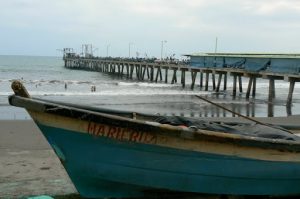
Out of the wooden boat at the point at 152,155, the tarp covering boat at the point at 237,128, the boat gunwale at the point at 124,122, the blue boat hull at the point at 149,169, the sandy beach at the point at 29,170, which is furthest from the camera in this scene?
the sandy beach at the point at 29,170

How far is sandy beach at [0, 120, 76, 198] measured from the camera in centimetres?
627

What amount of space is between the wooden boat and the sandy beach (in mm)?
965

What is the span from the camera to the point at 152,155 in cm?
547

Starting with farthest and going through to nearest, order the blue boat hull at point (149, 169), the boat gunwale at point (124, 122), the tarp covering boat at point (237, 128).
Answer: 1. the tarp covering boat at point (237, 128)
2. the blue boat hull at point (149, 169)
3. the boat gunwale at point (124, 122)

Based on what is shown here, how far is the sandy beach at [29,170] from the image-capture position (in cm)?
627

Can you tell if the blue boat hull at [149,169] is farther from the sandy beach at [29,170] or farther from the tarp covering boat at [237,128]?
the sandy beach at [29,170]

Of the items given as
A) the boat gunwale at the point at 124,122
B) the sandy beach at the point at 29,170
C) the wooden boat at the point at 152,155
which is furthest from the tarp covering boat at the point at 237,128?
the sandy beach at the point at 29,170

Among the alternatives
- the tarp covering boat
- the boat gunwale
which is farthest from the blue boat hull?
the tarp covering boat

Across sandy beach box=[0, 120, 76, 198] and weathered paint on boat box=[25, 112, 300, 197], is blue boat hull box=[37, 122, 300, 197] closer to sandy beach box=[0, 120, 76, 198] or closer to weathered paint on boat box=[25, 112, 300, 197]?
weathered paint on boat box=[25, 112, 300, 197]

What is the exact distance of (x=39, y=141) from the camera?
1086 centimetres

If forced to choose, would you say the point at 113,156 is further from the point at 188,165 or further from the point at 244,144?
the point at 244,144

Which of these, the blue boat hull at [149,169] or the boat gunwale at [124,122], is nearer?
the boat gunwale at [124,122]

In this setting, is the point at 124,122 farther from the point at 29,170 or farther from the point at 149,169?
the point at 29,170

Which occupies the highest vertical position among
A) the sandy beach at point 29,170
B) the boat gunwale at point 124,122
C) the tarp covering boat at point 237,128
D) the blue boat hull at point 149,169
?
the boat gunwale at point 124,122
